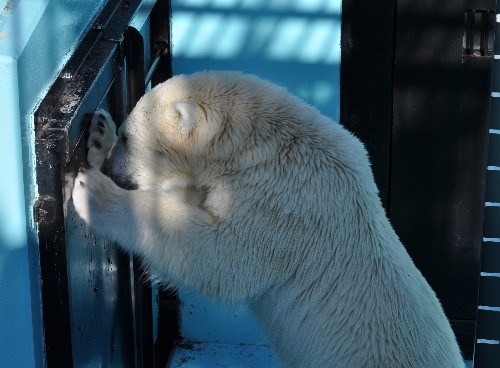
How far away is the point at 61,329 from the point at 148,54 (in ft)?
5.85

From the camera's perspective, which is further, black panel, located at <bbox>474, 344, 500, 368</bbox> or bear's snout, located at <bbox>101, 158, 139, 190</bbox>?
bear's snout, located at <bbox>101, 158, 139, 190</bbox>

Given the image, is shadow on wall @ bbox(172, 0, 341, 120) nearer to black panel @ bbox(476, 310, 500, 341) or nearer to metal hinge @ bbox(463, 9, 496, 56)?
metal hinge @ bbox(463, 9, 496, 56)

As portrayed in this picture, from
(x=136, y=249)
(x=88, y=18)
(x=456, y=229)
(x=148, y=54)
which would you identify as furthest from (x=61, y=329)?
(x=456, y=229)

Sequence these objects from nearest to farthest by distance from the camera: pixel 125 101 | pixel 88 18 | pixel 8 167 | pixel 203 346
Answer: pixel 8 167 < pixel 88 18 < pixel 125 101 < pixel 203 346

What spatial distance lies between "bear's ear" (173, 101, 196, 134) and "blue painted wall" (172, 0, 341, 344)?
1.23 meters

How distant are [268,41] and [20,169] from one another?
1903 millimetres

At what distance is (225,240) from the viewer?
9.67 ft

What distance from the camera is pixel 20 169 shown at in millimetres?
2490

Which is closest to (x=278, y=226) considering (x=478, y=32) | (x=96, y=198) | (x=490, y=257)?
(x=96, y=198)

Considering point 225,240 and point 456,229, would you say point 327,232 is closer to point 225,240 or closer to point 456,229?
point 225,240

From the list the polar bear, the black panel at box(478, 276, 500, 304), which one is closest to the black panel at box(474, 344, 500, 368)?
the black panel at box(478, 276, 500, 304)

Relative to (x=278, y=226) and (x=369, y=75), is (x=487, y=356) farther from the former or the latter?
(x=369, y=75)

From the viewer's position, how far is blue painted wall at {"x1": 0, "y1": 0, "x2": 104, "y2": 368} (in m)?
2.44

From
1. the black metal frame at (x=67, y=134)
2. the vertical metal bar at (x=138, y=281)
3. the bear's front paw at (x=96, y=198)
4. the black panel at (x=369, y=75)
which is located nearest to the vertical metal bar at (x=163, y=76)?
the vertical metal bar at (x=138, y=281)
